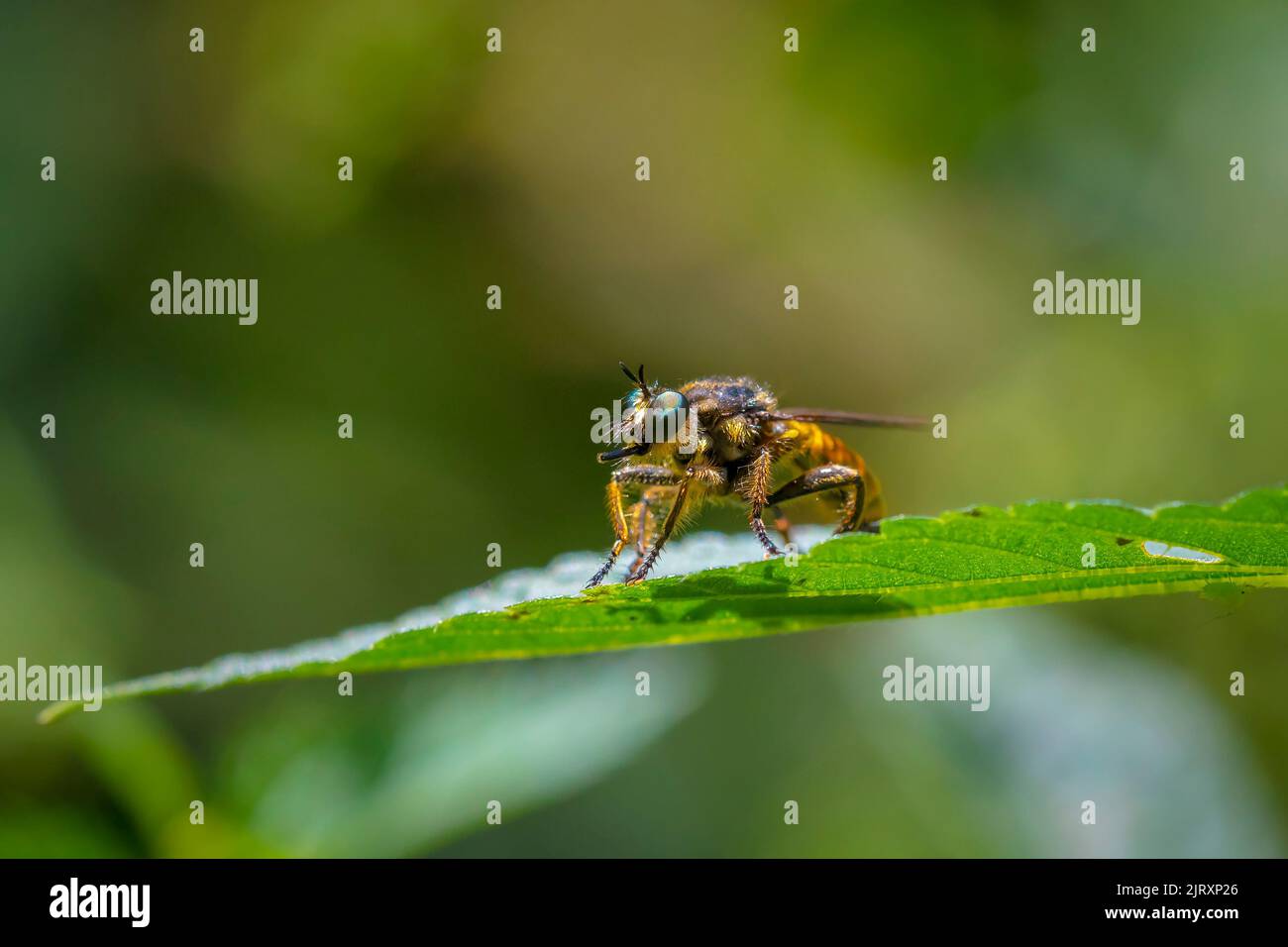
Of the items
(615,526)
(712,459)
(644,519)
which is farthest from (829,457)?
(615,526)

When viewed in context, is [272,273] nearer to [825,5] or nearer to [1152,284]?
[825,5]

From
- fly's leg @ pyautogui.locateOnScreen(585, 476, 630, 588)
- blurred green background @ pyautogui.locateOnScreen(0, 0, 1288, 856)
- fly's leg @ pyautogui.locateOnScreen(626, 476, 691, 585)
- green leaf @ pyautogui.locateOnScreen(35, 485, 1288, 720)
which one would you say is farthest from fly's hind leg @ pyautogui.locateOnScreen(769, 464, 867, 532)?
green leaf @ pyautogui.locateOnScreen(35, 485, 1288, 720)

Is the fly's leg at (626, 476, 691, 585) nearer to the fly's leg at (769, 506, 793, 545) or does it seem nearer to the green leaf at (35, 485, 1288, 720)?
the fly's leg at (769, 506, 793, 545)

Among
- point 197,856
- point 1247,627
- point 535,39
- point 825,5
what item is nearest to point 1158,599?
point 1247,627

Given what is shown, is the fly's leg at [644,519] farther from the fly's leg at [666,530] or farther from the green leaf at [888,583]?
the green leaf at [888,583]

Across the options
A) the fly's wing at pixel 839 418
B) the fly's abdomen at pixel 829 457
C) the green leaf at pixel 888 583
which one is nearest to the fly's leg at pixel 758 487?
the fly's wing at pixel 839 418

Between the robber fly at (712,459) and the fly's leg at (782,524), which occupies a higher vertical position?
the robber fly at (712,459)
